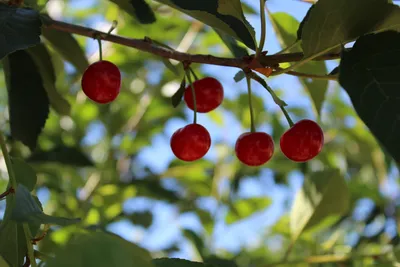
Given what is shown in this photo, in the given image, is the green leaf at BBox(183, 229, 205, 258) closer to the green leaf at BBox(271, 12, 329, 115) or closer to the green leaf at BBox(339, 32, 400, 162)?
the green leaf at BBox(271, 12, 329, 115)

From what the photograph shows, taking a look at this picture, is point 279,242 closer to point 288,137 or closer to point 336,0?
point 288,137

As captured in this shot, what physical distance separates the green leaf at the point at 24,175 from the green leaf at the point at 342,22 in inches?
21.6

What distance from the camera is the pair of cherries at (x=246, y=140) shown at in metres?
1.23

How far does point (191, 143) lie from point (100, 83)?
0.81 ft

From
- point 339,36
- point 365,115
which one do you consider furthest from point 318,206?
point 365,115

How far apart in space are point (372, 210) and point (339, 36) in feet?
7.38

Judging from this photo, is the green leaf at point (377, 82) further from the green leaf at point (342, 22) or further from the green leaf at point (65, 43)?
the green leaf at point (65, 43)

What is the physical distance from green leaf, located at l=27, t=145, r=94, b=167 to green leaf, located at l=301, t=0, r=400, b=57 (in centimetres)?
132

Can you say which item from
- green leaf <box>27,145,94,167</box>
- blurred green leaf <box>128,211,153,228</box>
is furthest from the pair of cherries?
blurred green leaf <box>128,211,153,228</box>

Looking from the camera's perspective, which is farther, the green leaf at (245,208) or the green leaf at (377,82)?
the green leaf at (245,208)

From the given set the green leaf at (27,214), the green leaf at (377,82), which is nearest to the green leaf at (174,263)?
the green leaf at (27,214)

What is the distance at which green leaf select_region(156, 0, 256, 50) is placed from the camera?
3.41 feet

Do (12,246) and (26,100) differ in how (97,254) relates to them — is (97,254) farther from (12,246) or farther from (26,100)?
(26,100)

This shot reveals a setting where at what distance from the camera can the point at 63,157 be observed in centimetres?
218
